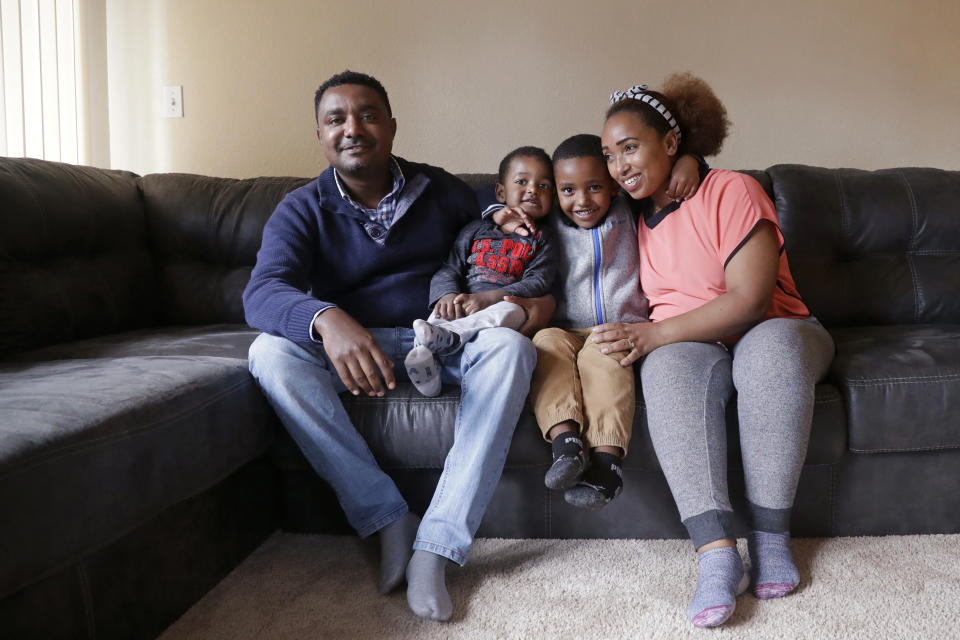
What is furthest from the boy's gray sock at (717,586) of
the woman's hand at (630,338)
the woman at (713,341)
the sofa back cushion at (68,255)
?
the sofa back cushion at (68,255)

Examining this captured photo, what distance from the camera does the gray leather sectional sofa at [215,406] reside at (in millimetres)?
943

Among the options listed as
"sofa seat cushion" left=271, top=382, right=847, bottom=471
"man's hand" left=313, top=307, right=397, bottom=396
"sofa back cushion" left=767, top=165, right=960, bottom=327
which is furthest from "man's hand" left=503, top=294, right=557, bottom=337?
"sofa back cushion" left=767, top=165, right=960, bottom=327

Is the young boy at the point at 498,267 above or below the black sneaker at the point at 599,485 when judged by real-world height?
above

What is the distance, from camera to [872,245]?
196 centimetres

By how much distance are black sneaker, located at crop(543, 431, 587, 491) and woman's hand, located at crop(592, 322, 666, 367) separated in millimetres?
222

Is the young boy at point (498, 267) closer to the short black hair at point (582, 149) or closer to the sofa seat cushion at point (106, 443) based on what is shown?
the short black hair at point (582, 149)

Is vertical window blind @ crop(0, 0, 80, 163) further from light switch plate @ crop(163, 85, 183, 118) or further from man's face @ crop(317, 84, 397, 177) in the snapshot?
man's face @ crop(317, 84, 397, 177)

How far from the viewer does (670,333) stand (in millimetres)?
1391

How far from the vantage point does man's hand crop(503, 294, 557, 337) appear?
151 centimetres

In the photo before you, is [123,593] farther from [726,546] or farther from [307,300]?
[726,546]

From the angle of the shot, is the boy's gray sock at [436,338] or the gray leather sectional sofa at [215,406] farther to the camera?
the boy's gray sock at [436,338]

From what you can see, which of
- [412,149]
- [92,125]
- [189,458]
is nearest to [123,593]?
[189,458]

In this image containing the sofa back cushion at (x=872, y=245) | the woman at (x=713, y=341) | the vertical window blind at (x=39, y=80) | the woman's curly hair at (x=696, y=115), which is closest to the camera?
the woman at (x=713, y=341)

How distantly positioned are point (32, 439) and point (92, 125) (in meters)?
1.96
